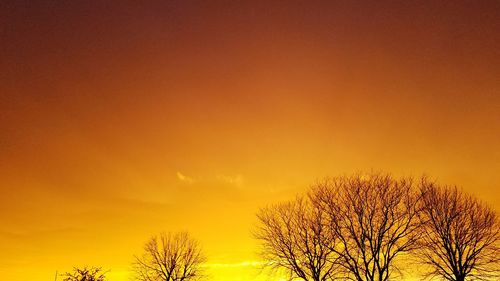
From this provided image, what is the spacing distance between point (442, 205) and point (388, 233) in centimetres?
1093

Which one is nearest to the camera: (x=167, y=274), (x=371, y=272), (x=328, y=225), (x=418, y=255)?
(x=371, y=272)

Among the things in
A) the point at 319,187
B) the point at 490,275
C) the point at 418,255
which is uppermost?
the point at 319,187

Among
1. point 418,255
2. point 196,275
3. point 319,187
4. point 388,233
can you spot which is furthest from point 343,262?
point 196,275

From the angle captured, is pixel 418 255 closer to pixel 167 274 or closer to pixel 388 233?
pixel 388 233

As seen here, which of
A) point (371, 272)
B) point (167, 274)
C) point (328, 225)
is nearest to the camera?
point (371, 272)

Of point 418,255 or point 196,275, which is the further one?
point 196,275

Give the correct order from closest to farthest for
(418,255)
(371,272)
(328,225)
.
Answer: (371,272)
(328,225)
(418,255)

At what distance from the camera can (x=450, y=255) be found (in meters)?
44.1

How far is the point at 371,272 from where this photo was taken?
121ft

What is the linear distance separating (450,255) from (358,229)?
14.3 m

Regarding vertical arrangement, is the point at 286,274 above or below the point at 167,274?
below

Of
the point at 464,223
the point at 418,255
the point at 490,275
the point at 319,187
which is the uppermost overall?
the point at 319,187

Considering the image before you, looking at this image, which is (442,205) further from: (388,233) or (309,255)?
(309,255)

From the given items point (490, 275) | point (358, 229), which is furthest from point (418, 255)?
point (358, 229)
